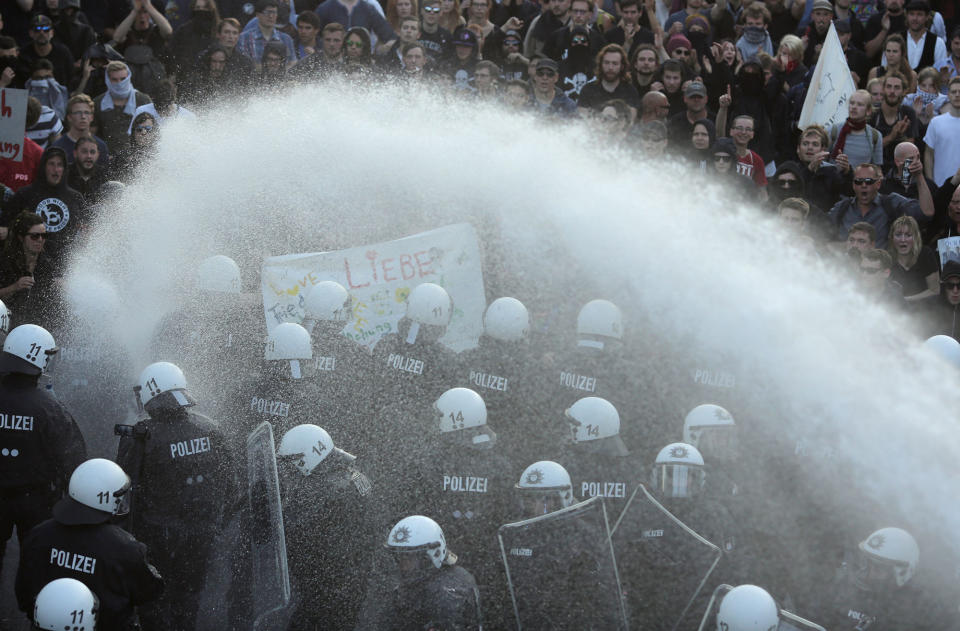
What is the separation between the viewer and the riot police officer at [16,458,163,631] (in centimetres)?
859

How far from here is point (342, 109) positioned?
14.8 metres

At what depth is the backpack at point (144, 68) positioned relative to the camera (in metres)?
15.9

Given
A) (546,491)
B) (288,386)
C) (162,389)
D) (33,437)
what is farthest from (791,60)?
(33,437)

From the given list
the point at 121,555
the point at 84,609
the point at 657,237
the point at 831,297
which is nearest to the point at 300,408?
the point at 121,555

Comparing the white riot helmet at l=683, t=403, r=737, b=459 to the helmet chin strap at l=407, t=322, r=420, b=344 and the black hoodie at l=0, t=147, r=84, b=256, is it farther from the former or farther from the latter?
the black hoodie at l=0, t=147, r=84, b=256

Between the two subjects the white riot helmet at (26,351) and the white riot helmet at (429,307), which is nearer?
the white riot helmet at (26,351)

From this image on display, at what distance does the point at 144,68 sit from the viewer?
1602 centimetres

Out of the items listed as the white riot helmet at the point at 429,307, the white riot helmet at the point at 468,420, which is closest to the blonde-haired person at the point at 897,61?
the white riot helmet at the point at 429,307

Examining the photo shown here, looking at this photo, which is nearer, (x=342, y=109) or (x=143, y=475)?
(x=143, y=475)

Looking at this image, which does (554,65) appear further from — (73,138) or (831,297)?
(73,138)

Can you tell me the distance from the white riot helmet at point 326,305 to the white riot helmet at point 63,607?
4109 millimetres

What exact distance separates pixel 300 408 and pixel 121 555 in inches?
95.5

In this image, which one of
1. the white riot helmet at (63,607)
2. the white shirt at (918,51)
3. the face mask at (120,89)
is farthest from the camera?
the white shirt at (918,51)

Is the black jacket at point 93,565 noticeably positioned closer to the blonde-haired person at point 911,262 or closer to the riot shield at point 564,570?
the riot shield at point 564,570
